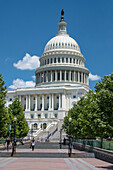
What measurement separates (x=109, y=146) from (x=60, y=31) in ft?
412

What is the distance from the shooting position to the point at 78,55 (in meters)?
134

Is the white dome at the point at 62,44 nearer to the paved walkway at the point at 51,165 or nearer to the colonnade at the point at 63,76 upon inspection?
the colonnade at the point at 63,76

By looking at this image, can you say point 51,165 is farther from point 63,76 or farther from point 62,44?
point 62,44

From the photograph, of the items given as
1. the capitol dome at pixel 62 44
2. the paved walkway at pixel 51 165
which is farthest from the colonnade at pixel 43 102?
the paved walkway at pixel 51 165

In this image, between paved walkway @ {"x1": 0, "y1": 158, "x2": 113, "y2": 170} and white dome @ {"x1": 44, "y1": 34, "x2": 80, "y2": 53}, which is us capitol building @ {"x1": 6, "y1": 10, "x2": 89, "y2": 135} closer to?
white dome @ {"x1": 44, "y1": 34, "x2": 80, "y2": 53}

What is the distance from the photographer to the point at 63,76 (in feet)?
415

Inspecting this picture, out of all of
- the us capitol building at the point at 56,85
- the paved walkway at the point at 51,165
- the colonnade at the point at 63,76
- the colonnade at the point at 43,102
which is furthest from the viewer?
the colonnade at the point at 63,76

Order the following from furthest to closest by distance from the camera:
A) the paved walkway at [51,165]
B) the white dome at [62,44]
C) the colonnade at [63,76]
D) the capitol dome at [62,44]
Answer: the white dome at [62,44], the capitol dome at [62,44], the colonnade at [63,76], the paved walkway at [51,165]

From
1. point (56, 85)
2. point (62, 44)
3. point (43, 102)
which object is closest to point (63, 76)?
point (56, 85)

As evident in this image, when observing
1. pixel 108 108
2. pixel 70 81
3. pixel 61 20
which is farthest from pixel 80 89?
pixel 108 108

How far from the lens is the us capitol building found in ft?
365

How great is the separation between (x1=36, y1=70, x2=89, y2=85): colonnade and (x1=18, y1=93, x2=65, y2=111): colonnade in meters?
12.8

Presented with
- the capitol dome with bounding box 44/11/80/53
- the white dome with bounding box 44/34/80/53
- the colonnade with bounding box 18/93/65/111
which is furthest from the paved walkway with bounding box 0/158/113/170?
the white dome with bounding box 44/34/80/53

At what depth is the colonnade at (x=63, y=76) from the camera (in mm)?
125750
